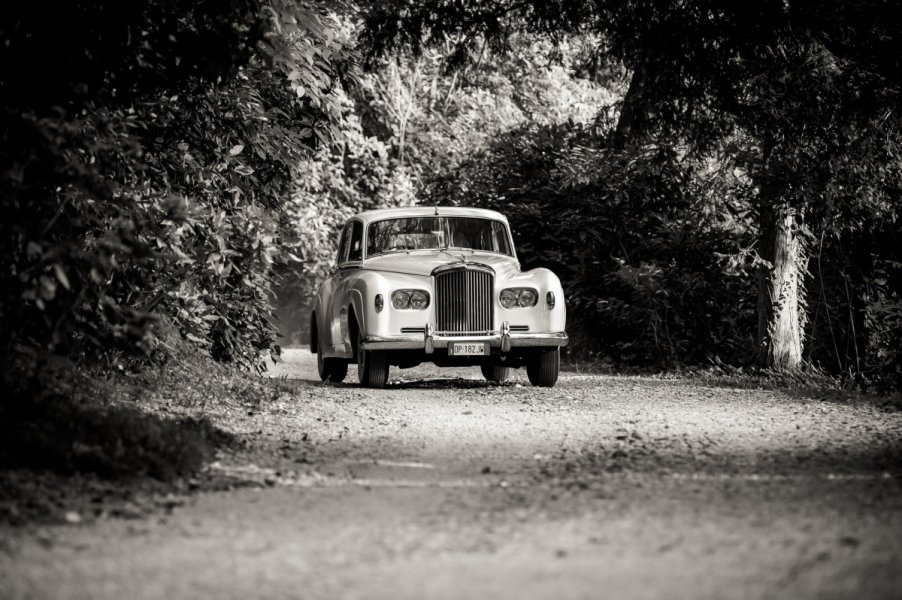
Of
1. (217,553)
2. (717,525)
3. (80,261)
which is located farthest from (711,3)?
(217,553)

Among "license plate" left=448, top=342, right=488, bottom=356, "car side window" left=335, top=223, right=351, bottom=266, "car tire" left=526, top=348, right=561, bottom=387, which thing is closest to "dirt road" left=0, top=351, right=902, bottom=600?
"license plate" left=448, top=342, right=488, bottom=356

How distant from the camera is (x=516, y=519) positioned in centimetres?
536

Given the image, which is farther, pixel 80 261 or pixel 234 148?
pixel 234 148

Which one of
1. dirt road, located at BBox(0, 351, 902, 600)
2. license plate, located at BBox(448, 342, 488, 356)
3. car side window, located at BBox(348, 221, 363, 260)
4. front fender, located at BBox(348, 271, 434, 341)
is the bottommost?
dirt road, located at BBox(0, 351, 902, 600)

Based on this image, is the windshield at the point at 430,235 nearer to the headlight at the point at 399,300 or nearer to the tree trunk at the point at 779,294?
the headlight at the point at 399,300

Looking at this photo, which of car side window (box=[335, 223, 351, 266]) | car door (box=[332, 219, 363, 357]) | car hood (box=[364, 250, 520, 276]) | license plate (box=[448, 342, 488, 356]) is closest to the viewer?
license plate (box=[448, 342, 488, 356])

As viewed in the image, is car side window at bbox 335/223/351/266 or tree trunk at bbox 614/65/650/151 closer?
tree trunk at bbox 614/65/650/151

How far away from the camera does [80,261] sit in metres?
7.89

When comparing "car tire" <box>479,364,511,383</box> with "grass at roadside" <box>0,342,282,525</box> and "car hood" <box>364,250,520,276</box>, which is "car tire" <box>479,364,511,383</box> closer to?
"car hood" <box>364,250,520,276</box>

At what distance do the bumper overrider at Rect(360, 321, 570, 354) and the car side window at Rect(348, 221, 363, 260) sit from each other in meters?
1.79

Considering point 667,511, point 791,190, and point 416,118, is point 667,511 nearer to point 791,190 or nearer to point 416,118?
point 791,190

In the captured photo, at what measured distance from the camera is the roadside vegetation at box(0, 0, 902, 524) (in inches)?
287

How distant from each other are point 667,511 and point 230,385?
6.45 meters

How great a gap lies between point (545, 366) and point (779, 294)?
392cm
